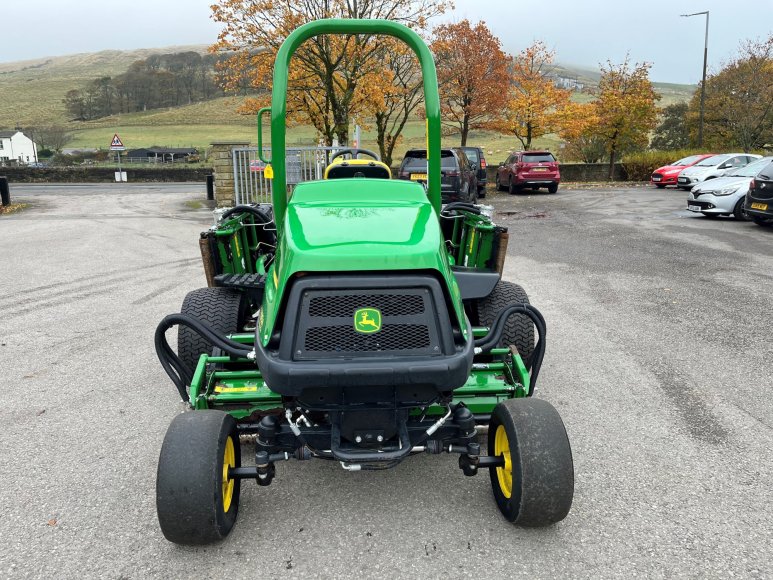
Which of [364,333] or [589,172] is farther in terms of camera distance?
[589,172]

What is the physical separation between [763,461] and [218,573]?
3.17 m

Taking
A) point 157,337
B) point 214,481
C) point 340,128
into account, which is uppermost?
point 340,128

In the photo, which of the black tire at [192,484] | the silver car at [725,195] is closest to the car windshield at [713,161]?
the silver car at [725,195]

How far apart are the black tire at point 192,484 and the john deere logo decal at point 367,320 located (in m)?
0.84

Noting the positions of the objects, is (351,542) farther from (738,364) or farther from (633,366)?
(738,364)

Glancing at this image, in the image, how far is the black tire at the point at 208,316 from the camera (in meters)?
4.28

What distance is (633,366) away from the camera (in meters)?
5.21

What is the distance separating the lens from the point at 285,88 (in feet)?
11.2

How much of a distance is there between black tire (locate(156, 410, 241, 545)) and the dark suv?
12.5 m

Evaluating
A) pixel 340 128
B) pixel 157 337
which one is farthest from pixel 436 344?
pixel 340 128

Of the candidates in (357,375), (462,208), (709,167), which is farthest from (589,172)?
(357,375)

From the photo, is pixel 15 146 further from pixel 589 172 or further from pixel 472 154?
pixel 472 154

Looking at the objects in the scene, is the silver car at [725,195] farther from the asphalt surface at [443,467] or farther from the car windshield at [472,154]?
the car windshield at [472,154]

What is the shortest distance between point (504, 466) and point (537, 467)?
0.92 feet
